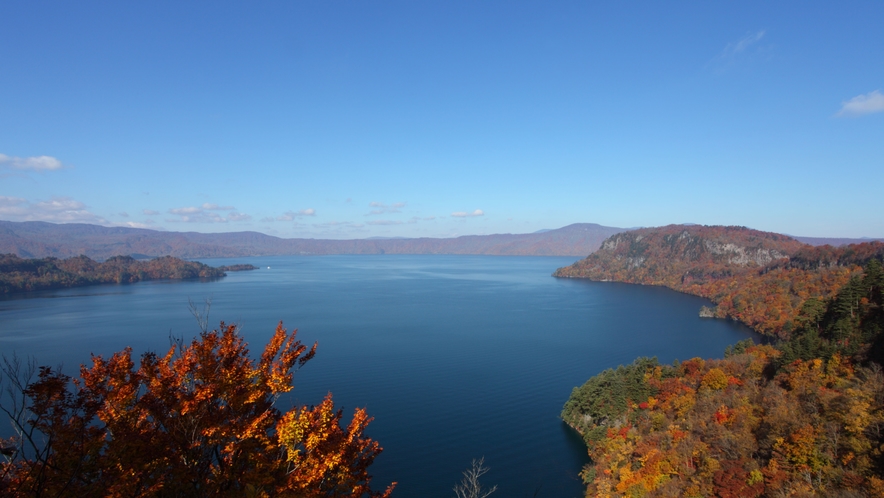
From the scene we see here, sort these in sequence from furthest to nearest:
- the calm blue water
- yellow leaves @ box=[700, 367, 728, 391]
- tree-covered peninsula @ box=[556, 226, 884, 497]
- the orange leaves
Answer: yellow leaves @ box=[700, 367, 728, 391] → the calm blue water → tree-covered peninsula @ box=[556, 226, 884, 497] → the orange leaves

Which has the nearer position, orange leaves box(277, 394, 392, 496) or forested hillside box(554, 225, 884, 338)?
orange leaves box(277, 394, 392, 496)

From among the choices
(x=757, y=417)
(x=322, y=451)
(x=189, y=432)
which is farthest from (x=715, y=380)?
(x=189, y=432)

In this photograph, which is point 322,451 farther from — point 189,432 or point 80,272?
point 80,272

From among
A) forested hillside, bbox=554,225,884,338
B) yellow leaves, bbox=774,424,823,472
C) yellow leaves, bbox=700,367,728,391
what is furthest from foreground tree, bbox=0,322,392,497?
forested hillside, bbox=554,225,884,338

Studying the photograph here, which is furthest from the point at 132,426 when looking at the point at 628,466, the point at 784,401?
the point at 784,401

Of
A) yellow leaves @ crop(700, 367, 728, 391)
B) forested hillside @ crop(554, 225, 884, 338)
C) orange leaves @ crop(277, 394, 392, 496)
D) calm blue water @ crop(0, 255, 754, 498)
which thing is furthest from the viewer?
forested hillside @ crop(554, 225, 884, 338)

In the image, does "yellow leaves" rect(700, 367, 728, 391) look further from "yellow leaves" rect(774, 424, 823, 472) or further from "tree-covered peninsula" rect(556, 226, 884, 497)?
"yellow leaves" rect(774, 424, 823, 472)

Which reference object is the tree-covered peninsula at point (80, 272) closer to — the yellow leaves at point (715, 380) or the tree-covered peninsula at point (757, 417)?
the tree-covered peninsula at point (757, 417)

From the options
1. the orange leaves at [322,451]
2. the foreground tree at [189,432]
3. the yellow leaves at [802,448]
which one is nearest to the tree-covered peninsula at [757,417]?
the yellow leaves at [802,448]
